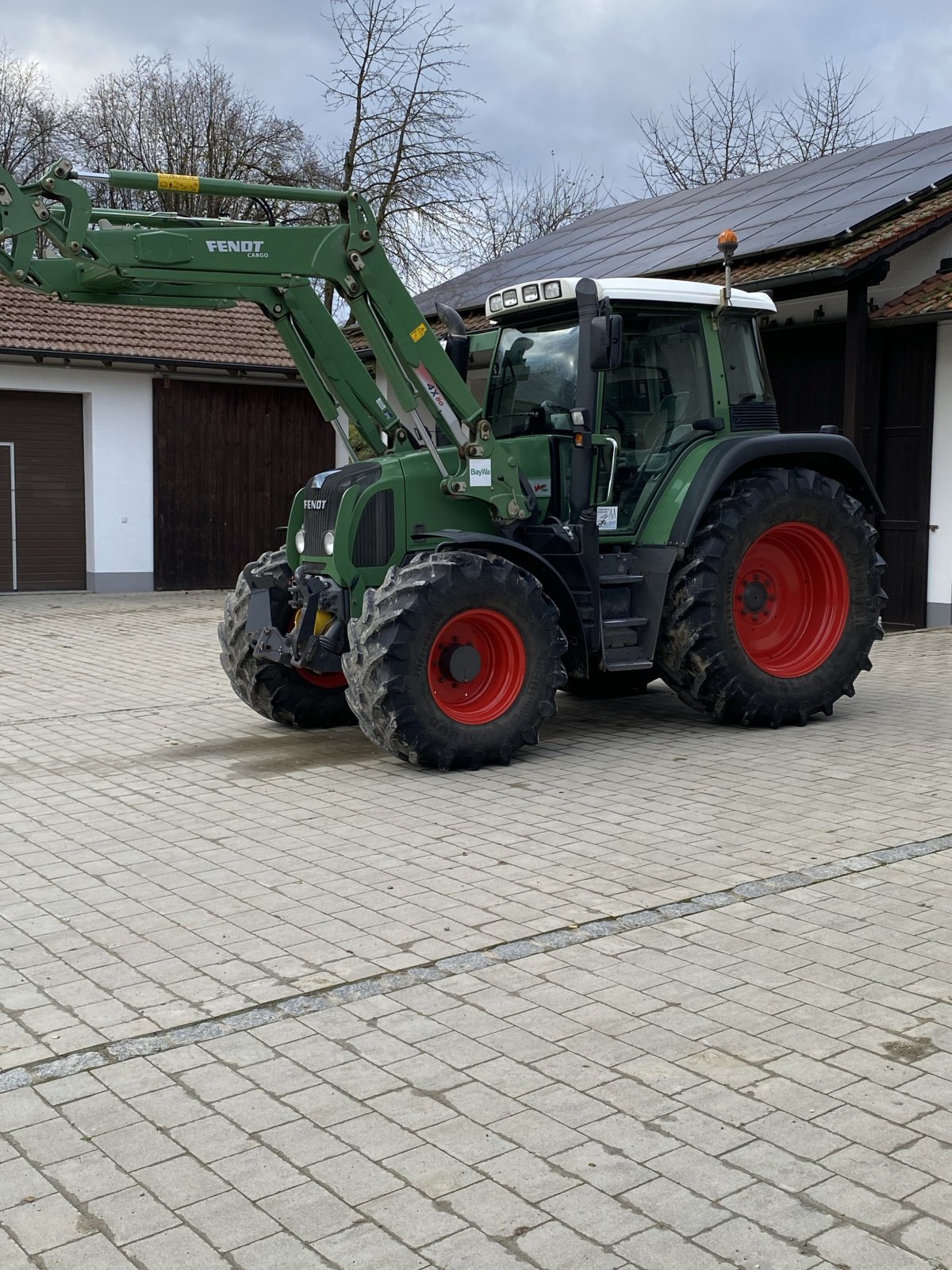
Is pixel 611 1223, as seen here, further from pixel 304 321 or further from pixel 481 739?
pixel 304 321

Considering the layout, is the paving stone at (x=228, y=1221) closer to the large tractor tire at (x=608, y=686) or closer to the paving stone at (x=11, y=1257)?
the paving stone at (x=11, y=1257)

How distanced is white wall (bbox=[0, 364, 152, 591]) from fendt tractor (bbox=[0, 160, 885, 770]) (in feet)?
37.3

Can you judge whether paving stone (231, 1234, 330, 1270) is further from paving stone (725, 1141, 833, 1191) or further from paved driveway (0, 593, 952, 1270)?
paving stone (725, 1141, 833, 1191)

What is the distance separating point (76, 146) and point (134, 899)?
1258 inches

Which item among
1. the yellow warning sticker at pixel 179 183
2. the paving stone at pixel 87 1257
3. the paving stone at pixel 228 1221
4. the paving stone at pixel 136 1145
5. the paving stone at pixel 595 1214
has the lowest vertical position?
the paving stone at pixel 87 1257

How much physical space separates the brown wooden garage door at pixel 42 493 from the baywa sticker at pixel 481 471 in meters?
13.3

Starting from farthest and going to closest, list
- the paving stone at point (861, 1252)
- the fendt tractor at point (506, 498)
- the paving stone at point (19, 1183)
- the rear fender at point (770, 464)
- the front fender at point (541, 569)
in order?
the rear fender at point (770, 464), the front fender at point (541, 569), the fendt tractor at point (506, 498), the paving stone at point (19, 1183), the paving stone at point (861, 1252)

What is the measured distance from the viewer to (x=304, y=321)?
27.5 feet

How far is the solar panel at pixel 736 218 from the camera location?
14648mm

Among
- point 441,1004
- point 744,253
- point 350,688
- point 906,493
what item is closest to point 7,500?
point 744,253

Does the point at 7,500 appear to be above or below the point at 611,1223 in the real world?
above

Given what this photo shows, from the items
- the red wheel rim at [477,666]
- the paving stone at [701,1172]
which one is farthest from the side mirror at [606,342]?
the paving stone at [701,1172]

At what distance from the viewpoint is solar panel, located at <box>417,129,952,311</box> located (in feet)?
48.1

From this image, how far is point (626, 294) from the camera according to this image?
27.8 ft
